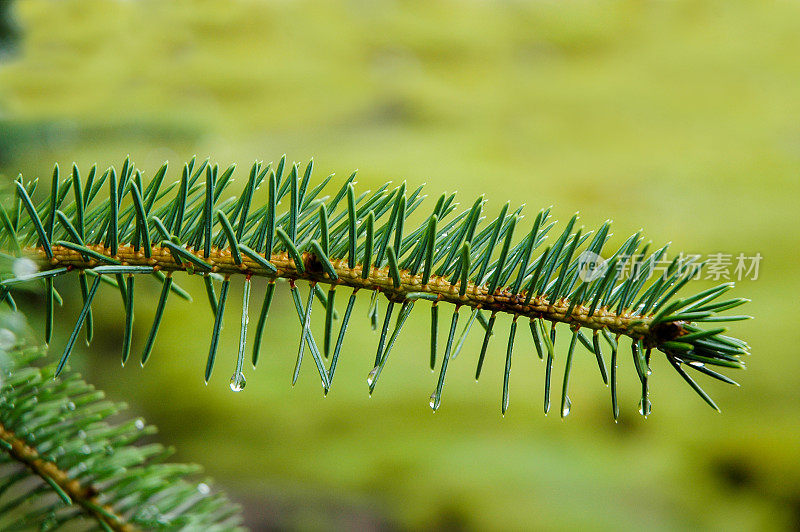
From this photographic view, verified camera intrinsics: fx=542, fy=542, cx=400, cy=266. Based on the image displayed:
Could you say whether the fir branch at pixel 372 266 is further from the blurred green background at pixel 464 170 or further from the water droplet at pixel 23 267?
the blurred green background at pixel 464 170

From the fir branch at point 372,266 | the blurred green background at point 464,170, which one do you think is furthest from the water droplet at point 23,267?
the blurred green background at point 464,170

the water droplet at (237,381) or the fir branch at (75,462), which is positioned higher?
the water droplet at (237,381)

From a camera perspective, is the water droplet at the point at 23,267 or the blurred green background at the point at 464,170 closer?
the water droplet at the point at 23,267

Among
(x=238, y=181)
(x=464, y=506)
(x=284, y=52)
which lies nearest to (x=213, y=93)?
(x=284, y=52)

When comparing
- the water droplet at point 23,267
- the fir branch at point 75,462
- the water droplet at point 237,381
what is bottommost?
the fir branch at point 75,462

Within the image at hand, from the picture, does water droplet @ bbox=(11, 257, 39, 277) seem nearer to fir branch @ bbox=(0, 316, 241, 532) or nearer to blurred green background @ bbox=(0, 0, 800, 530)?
fir branch @ bbox=(0, 316, 241, 532)

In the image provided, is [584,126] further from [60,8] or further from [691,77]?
[60,8]
